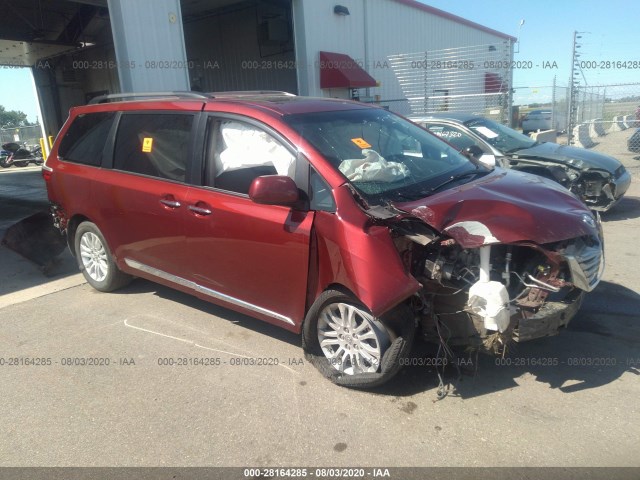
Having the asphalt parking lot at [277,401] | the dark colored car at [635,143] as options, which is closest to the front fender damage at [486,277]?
the asphalt parking lot at [277,401]

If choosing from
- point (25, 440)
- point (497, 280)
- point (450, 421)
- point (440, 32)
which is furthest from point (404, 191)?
point (440, 32)

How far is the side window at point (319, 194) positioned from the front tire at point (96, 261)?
2602mm

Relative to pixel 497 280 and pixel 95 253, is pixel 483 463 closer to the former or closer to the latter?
pixel 497 280

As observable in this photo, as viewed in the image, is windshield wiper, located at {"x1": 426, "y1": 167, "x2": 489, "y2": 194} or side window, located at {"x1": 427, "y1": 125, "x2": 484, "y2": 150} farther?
side window, located at {"x1": 427, "y1": 125, "x2": 484, "y2": 150}

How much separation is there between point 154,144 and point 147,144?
108mm

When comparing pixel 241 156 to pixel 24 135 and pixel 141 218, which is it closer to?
pixel 141 218

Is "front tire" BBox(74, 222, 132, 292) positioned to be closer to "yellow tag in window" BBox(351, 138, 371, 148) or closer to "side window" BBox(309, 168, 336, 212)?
"side window" BBox(309, 168, 336, 212)

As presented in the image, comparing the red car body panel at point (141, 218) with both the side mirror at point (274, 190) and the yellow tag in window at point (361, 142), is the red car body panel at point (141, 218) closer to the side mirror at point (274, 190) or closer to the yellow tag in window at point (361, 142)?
the side mirror at point (274, 190)

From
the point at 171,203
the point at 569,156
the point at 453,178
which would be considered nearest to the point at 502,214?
the point at 453,178

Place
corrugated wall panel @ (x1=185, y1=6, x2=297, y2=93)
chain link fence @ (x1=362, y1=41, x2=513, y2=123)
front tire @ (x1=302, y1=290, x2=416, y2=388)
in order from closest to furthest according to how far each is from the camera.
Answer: front tire @ (x1=302, y1=290, x2=416, y2=388)
corrugated wall panel @ (x1=185, y1=6, x2=297, y2=93)
chain link fence @ (x1=362, y1=41, x2=513, y2=123)

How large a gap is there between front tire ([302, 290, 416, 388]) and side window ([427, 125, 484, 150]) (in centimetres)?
440

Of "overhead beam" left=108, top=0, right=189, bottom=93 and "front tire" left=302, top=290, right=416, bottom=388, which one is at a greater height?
"overhead beam" left=108, top=0, right=189, bottom=93

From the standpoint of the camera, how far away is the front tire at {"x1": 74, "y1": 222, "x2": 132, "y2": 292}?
4.82 meters

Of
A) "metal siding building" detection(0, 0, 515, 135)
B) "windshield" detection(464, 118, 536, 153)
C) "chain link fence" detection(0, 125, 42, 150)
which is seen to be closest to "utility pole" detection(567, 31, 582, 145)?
"metal siding building" detection(0, 0, 515, 135)
